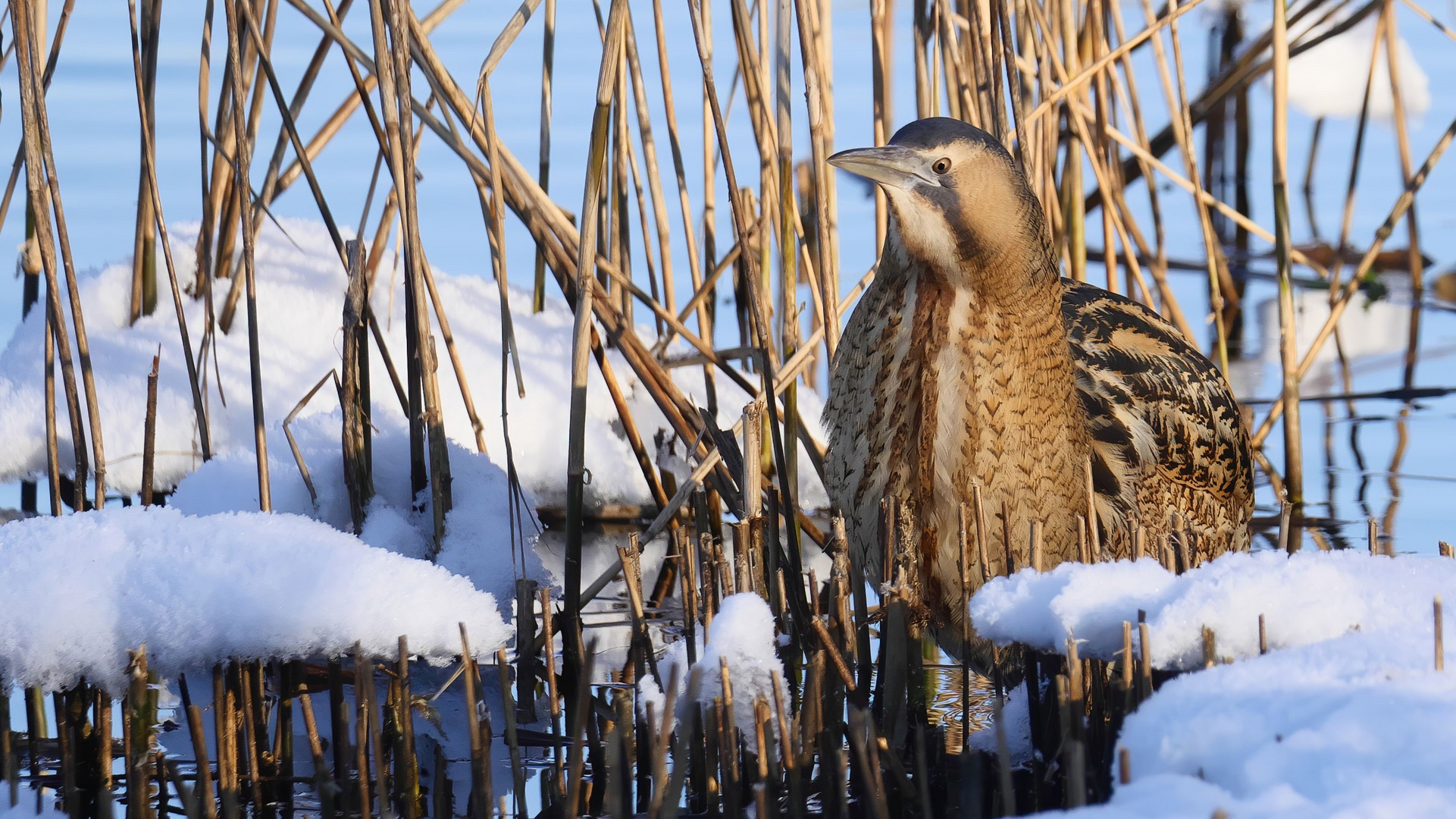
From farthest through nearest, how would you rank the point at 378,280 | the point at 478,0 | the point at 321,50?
the point at 478,0, the point at 378,280, the point at 321,50

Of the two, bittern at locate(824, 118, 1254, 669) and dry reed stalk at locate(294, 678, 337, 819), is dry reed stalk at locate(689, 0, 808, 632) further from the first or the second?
dry reed stalk at locate(294, 678, 337, 819)

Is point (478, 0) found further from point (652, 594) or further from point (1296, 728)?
point (1296, 728)

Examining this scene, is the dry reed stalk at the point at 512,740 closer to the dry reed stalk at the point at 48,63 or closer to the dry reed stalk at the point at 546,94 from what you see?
the dry reed stalk at the point at 546,94

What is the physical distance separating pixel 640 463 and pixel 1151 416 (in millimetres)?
1114

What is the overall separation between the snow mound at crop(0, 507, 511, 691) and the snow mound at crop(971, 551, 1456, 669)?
886 mm

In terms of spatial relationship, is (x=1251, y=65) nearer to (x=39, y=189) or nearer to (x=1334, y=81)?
(x=1334, y=81)

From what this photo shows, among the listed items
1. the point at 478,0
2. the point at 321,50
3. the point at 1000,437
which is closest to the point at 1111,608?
the point at 1000,437

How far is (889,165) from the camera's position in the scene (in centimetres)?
253

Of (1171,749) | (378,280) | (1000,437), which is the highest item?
(378,280)

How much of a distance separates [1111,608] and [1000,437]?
2.11 feet

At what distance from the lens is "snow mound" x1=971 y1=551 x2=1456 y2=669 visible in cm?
205

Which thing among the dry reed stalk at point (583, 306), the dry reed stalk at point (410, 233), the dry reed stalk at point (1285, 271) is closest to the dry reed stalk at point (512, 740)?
the dry reed stalk at point (583, 306)

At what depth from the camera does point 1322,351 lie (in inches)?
222

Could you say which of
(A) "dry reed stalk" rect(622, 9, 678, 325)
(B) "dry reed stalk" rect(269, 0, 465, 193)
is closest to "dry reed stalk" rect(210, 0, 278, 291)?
(B) "dry reed stalk" rect(269, 0, 465, 193)
